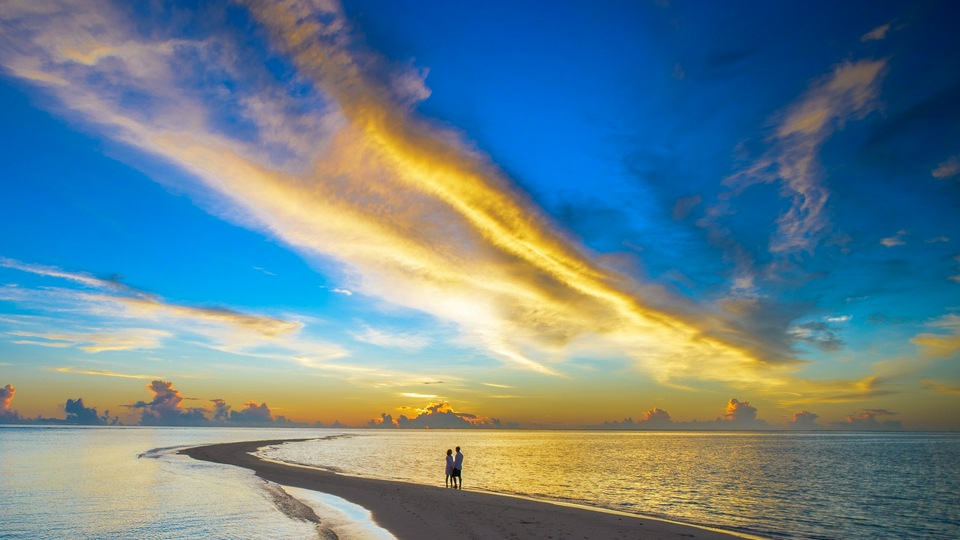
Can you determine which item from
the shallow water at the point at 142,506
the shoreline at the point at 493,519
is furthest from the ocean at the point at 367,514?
the shoreline at the point at 493,519

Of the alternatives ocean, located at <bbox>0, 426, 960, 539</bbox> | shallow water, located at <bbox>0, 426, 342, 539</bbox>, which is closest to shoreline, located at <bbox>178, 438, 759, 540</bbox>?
ocean, located at <bbox>0, 426, 960, 539</bbox>

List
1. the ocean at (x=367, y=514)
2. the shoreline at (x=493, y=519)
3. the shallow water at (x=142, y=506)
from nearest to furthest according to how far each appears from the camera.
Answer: the shoreline at (x=493, y=519)
the shallow water at (x=142, y=506)
the ocean at (x=367, y=514)

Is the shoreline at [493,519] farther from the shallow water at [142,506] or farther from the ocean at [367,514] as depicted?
the shallow water at [142,506]

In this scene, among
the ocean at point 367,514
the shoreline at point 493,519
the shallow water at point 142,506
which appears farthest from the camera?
the ocean at point 367,514

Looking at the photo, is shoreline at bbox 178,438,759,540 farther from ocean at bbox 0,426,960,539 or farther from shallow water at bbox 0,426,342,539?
shallow water at bbox 0,426,342,539

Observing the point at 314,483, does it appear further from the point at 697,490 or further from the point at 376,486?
the point at 697,490

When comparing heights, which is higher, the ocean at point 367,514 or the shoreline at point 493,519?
the shoreline at point 493,519

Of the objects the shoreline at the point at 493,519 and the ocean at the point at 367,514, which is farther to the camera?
the ocean at the point at 367,514

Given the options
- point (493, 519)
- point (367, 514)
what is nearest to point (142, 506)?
point (367, 514)

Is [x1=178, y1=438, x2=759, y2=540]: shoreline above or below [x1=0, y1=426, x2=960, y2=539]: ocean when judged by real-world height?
above

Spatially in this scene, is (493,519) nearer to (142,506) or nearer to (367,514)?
(367,514)

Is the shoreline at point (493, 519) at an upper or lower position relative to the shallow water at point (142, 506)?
upper

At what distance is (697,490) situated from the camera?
53719mm

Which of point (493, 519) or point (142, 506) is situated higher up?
point (493, 519)
